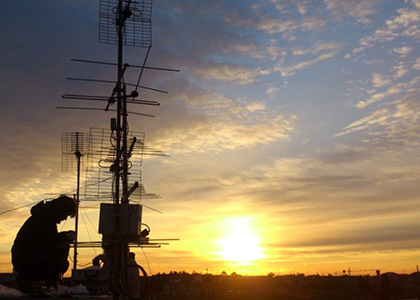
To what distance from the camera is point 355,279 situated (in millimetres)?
49688

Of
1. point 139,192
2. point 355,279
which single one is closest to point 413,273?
point 355,279

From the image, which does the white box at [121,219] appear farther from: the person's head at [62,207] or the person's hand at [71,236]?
the person's head at [62,207]

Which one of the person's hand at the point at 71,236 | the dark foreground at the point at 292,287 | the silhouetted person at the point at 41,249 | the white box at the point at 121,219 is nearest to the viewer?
the silhouetted person at the point at 41,249

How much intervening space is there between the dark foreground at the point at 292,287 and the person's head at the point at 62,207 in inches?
803

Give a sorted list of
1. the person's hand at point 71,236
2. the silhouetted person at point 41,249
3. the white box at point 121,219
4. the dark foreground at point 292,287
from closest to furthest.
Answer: the silhouetted person at point 41,249 → the white box at point 121,219 → the person's hand at point 71,236 → the dark foreground at point 292,287

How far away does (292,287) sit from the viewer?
2076 inches

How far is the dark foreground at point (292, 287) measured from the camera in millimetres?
38000

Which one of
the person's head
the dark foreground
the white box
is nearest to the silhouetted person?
the person's head

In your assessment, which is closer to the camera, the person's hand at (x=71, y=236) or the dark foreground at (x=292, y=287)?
the person's hand at (x=71, y=236)

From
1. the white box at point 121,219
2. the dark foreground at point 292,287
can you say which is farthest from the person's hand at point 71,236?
the dark foreground at point 292,287

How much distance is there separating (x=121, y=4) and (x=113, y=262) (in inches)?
278

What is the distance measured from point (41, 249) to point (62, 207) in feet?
3.20

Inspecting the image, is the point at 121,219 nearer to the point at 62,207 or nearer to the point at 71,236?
the point at 71,236

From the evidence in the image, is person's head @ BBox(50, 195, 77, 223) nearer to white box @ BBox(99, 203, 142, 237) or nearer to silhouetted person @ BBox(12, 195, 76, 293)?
silhouetted person @ BBox(12, 195, 76, 293)
